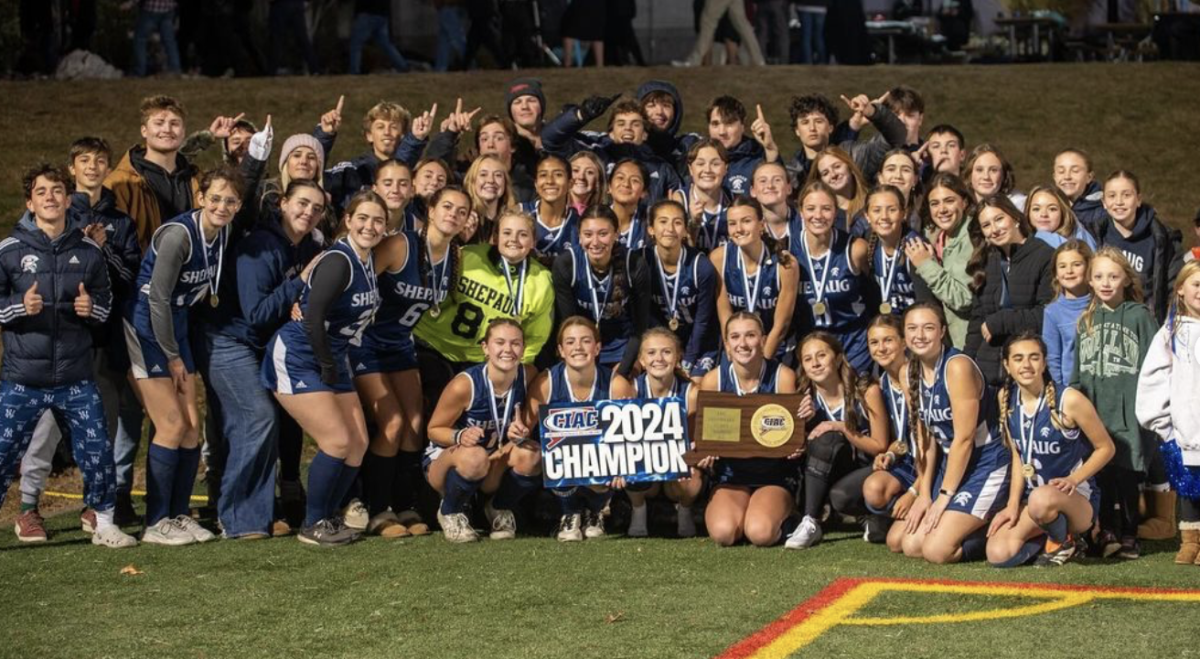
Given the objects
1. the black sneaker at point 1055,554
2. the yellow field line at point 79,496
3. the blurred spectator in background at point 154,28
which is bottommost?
the black sneaker at point 1055,554

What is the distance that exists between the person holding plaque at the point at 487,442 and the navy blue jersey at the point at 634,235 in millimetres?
1025

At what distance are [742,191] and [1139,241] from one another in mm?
2231

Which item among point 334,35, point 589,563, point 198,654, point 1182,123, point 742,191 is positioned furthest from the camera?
point 334,35

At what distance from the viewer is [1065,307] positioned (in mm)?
8336

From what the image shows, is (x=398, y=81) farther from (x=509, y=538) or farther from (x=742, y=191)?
(x=509, y=538)

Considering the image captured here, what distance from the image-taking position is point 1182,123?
1819cm

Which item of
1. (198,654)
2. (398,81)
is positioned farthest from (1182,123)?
(198,654)

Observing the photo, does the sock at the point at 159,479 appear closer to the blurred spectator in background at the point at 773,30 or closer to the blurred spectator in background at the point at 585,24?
the blurred spectator in background at the point at 585,24

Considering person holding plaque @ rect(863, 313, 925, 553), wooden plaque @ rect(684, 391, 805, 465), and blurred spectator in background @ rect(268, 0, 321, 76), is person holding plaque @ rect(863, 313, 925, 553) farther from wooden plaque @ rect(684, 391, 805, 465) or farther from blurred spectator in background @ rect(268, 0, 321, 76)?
blurred spectator in background @ rect(268, 0, 321, 76)

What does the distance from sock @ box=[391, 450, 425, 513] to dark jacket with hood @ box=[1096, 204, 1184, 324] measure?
12.7ft

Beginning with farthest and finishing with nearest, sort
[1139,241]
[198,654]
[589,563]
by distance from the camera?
1. [1139,241]
2. [589,563]
3. [198,654]

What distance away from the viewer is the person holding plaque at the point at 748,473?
825 centimetres

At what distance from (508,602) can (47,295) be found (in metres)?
2.81

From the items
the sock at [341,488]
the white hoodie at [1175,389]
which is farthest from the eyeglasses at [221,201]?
the white hoodie at [1175,389]
